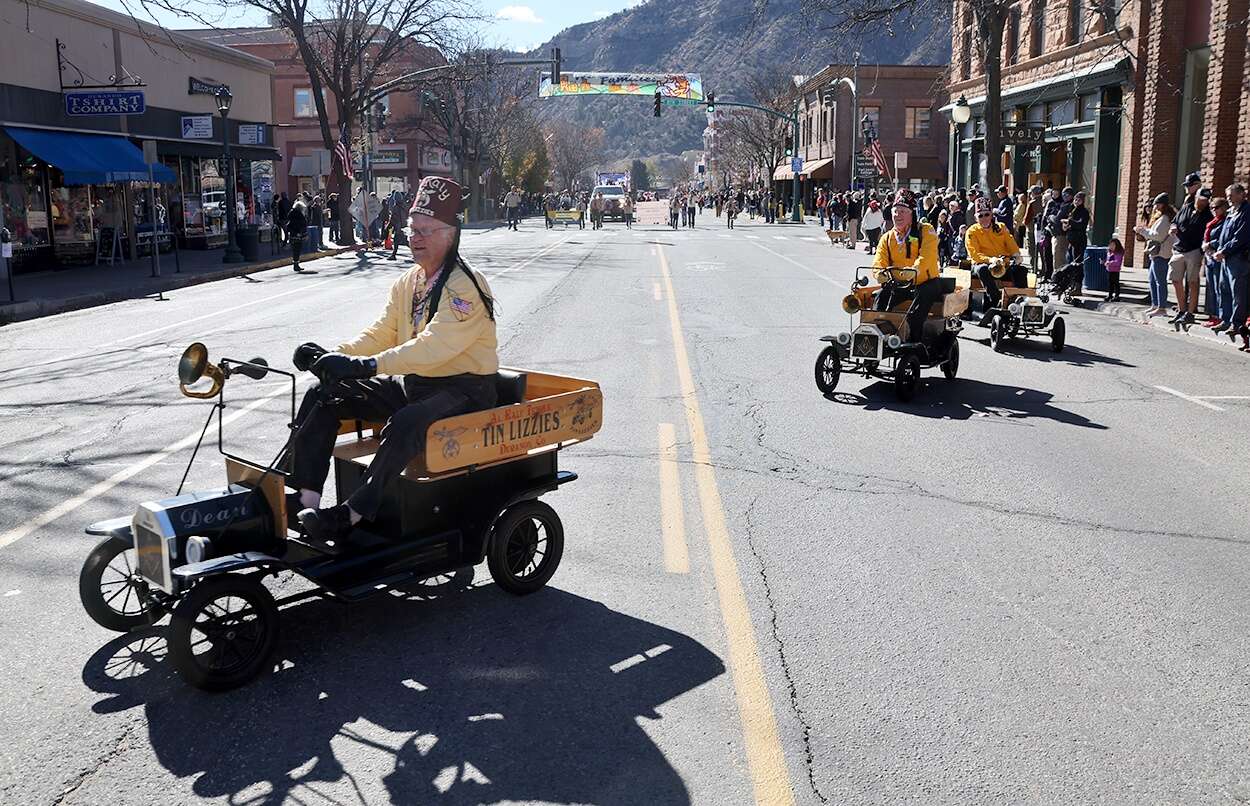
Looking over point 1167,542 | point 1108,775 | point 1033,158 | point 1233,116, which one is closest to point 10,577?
point 1108,775

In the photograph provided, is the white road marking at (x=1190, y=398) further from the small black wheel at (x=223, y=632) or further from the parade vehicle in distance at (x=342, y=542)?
the small black wheel at (x=223, y=632)

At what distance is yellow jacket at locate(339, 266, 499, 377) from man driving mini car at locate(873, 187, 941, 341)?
6.86 metres

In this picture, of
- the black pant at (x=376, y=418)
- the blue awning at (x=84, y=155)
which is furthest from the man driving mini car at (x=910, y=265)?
the blue awning at (x=84, y=155)

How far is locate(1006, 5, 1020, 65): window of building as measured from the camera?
37.2 metres

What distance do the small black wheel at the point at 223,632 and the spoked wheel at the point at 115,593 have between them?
43cm

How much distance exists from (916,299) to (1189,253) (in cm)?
798

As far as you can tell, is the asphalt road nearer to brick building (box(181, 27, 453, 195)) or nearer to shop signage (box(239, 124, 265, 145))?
shop signage (box(239, 124, 265, 145))

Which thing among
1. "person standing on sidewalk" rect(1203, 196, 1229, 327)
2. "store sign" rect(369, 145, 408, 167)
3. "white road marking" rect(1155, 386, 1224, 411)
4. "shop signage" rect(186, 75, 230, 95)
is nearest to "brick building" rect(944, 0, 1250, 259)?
"person standing on sidewalk" rect(1203, 196, 1229, 327)

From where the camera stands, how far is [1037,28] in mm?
35094

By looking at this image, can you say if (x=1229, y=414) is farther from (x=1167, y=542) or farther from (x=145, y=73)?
(x=145, y=73)

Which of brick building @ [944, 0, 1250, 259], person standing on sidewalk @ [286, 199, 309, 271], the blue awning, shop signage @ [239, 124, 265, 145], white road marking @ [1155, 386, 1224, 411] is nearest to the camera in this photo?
white road marking @ [1155, 386, 1224, 411]

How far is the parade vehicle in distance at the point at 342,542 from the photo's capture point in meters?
4.63

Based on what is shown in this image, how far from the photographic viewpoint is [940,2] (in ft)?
92.7

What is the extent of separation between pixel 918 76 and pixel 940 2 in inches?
1891
